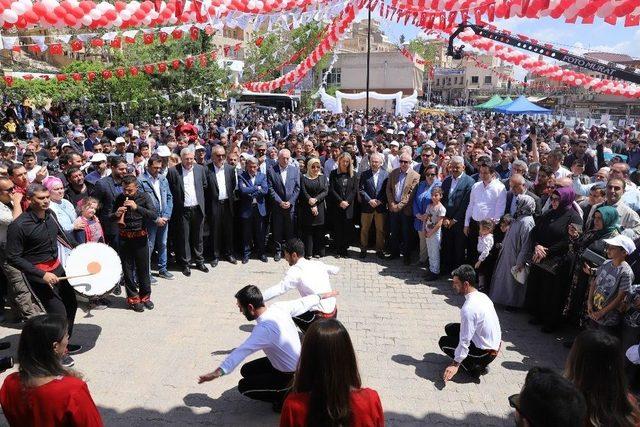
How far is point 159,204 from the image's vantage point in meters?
6.50

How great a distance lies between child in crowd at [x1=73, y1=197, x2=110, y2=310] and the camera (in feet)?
17.9

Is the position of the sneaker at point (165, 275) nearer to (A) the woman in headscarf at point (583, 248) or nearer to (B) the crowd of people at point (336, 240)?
(B) the crowd of people at point (336, 240)

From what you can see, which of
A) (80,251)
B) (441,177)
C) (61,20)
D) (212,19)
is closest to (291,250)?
(80,251)

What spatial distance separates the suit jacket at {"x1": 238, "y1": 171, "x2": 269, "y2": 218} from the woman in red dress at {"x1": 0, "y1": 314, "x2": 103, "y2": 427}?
5.09 metres

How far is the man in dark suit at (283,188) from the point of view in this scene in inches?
296

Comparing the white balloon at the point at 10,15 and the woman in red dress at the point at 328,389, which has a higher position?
the white balloon at the point at 10,15

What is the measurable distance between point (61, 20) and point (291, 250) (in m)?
6.52

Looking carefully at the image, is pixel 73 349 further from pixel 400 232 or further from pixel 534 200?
pixel 534 200

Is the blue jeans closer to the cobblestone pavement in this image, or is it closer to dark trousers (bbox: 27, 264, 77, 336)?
the cobblestone pavement

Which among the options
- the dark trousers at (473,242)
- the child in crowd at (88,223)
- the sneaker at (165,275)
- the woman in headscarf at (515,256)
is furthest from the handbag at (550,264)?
the child in crowd at (88,223)

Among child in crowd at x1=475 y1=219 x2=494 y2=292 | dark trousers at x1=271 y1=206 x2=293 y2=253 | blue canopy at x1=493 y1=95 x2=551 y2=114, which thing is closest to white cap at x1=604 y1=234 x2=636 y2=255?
child in crowd at x1=475 y1=219 x2=494 y2=292

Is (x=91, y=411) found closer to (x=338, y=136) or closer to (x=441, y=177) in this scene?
(x=441, y=177)

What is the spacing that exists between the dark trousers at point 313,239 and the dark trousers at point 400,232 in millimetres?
1170

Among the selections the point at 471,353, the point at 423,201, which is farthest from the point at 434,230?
the point at 471,353
